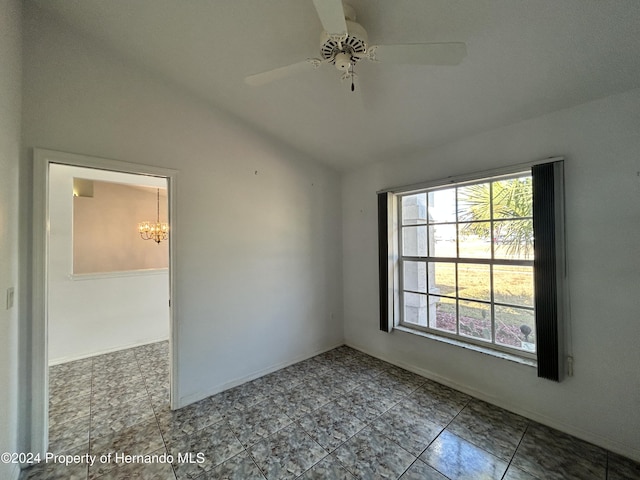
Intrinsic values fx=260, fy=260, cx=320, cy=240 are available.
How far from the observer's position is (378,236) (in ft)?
10.7

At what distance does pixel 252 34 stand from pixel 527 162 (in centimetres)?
234

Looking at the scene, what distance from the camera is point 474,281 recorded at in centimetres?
257

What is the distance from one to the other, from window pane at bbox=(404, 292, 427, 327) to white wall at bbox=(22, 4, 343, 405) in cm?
100

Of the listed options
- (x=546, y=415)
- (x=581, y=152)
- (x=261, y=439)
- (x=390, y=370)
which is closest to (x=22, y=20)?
(x=261, y=439)

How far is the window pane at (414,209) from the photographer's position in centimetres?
299

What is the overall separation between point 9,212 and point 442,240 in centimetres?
346

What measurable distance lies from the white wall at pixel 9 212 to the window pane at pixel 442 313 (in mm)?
3342

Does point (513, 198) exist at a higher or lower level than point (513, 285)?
higher

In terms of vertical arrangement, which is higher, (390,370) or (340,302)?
(340,302)

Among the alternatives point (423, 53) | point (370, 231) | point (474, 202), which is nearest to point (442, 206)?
point (474, 202)

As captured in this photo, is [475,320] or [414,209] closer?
[475,320]

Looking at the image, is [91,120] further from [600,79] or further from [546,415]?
[546,415]

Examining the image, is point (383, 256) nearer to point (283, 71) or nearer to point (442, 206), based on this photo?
point (442, 206)

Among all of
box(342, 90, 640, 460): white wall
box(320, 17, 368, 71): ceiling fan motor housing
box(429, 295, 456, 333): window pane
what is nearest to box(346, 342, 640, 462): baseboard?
box(342, 90, 640, 460): white wall
